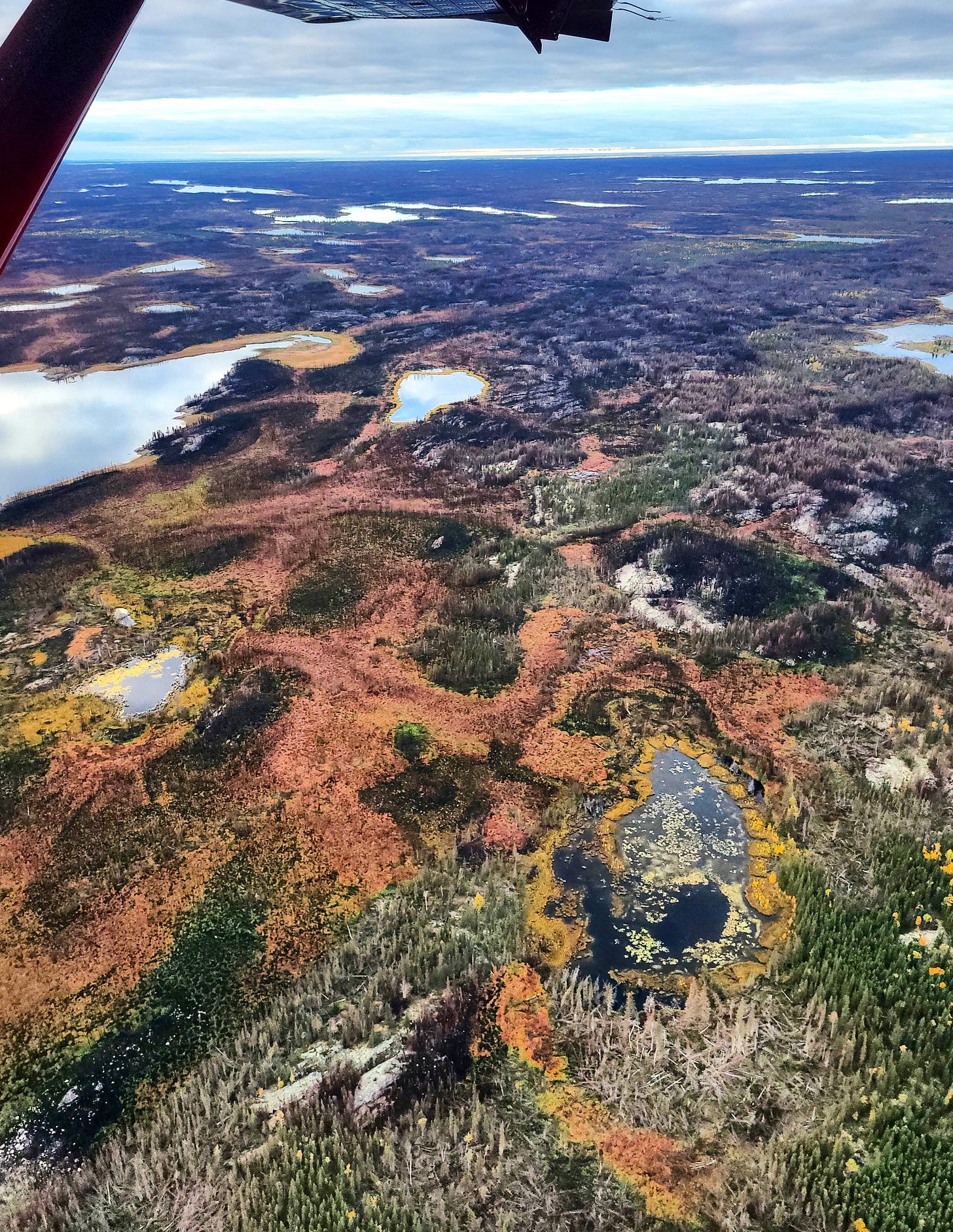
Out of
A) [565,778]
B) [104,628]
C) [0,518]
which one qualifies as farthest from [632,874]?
[0,518]

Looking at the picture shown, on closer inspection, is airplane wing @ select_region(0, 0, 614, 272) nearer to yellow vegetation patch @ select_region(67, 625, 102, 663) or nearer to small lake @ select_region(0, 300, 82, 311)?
yellow vegetation patch @ select_region(67, 625, 102, 663)

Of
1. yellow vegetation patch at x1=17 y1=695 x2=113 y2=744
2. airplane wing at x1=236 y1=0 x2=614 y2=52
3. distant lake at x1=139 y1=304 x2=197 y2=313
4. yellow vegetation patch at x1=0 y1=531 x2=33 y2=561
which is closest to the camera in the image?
airplane wing at x1=236 y1=0 x2=614 y2=52

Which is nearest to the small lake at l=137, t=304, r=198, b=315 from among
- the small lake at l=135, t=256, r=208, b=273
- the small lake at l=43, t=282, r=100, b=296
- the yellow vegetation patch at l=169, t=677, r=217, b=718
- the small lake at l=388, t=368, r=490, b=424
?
the small lake at l=43, t=282, r=100, b=296

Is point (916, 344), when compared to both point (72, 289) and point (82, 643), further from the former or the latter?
point (72, 289)

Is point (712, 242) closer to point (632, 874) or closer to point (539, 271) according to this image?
point (539, 271)

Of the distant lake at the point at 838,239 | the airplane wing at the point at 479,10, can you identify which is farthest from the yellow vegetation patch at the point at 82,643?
the distant lake at the point at 838,239

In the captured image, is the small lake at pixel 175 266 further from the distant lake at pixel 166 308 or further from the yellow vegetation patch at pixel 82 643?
the yellow vegetation patch at pixel 82 643
